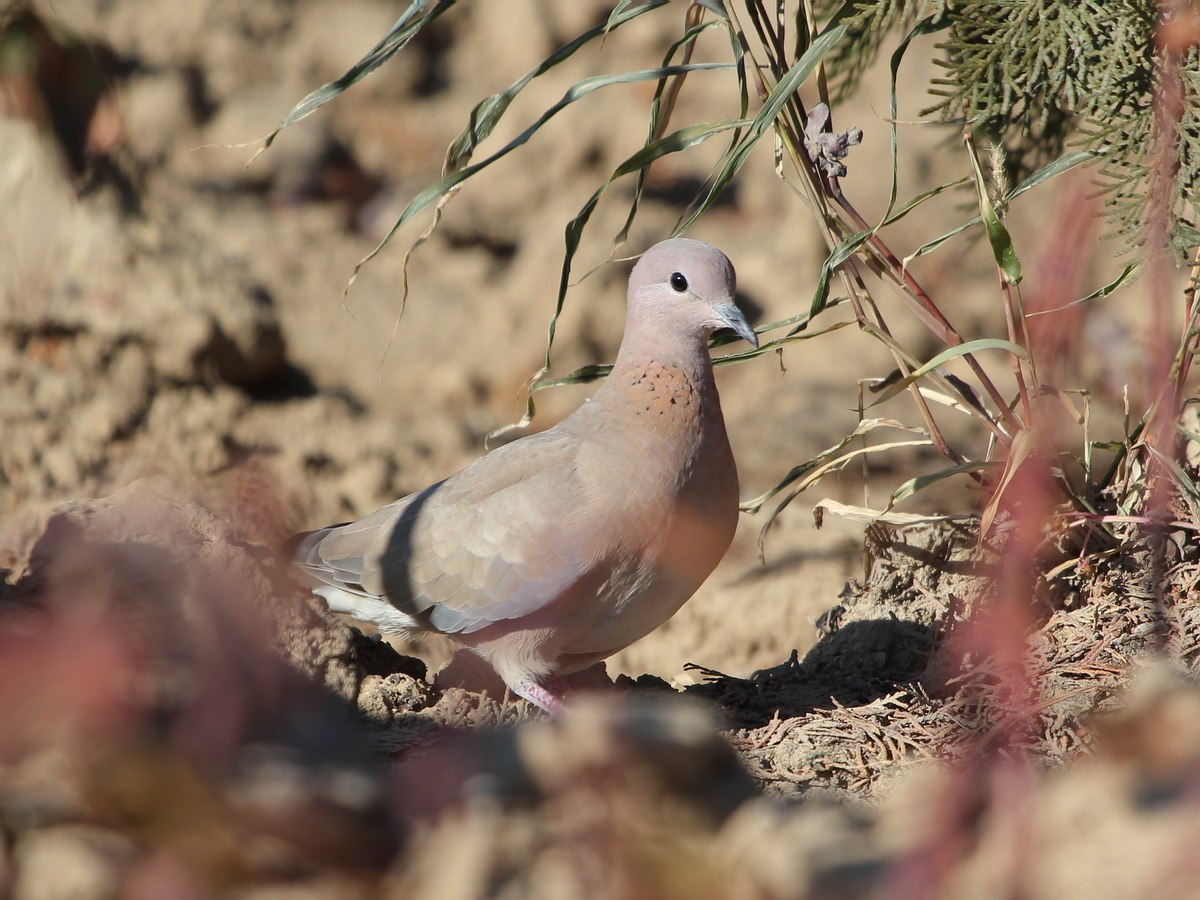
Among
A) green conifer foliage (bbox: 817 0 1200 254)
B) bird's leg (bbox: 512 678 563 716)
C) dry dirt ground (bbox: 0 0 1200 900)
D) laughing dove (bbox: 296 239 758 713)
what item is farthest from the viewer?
bird's leg (bbox: 512 678 563 716)

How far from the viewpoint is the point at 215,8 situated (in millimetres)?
6516

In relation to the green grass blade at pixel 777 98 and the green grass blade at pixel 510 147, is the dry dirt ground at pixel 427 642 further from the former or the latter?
the green grass blade at pixel 510 147

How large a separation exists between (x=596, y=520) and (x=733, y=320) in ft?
2.05

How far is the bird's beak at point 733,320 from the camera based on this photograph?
3201 millimetres

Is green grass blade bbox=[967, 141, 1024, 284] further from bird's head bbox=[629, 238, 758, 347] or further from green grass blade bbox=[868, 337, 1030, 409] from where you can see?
bird's head bbox=[629, 238, 758, 347]

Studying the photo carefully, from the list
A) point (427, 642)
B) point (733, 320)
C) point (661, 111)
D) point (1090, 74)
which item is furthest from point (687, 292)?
point (427, 642)

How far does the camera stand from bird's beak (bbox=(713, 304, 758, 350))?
126 inches

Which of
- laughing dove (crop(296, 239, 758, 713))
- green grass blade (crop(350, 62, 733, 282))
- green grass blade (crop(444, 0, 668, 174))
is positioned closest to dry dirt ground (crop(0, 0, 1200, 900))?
laughing dove (crop(296, 239, 758, 713))

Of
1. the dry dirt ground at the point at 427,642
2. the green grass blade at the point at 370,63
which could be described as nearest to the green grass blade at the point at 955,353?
the dry dirt ground at the point at 427,642

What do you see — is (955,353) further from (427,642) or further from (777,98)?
(427,642)

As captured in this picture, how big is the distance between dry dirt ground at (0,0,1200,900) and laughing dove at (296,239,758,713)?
0.19 m

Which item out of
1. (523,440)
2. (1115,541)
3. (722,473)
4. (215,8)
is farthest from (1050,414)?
(215,8)

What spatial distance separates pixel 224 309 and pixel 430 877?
14.1 feet

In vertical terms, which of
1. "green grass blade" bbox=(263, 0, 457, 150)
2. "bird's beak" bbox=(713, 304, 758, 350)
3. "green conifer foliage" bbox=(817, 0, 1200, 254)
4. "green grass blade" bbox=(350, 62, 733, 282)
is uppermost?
"green grass blade" bbox=(263, 0, 457, 150)
